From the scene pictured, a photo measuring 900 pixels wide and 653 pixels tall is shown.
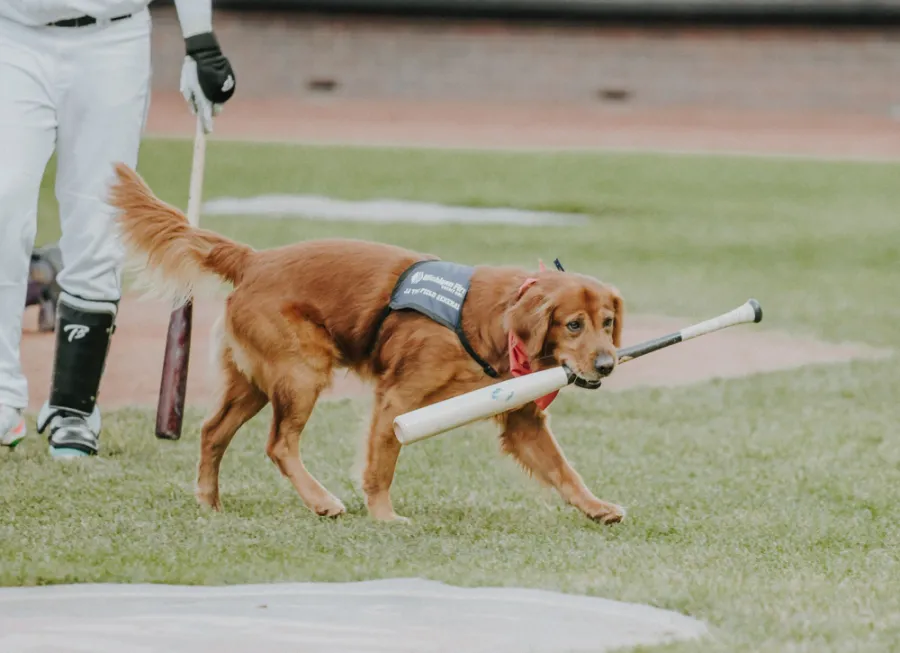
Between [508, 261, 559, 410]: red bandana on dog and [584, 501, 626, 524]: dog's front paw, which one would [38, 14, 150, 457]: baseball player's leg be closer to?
Answer: [508, 261, 559, 410]: red bandana on dog

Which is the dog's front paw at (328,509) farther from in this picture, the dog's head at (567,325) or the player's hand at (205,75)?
the player's hand at (205,75)

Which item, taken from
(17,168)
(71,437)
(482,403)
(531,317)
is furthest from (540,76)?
(482,403)

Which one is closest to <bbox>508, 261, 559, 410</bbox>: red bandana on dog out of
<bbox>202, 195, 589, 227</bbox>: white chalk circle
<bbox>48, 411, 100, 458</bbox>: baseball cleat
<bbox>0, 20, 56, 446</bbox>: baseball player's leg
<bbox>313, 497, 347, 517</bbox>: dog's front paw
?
<bbox>313, 497, 347, 517</bbox>: dog's front paw

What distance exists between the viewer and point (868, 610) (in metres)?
4.55

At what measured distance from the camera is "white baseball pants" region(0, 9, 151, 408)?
6199 mm

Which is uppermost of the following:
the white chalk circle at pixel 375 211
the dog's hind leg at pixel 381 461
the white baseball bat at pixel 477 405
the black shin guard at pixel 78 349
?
the white baseball bat at pixel 477 405

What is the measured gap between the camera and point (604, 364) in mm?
5414

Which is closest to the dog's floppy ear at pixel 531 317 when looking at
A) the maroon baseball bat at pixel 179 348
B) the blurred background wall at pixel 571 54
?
the maroon baseball bat at pixel 179 348

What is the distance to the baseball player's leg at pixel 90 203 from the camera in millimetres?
6367

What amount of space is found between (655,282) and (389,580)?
33.8 feet

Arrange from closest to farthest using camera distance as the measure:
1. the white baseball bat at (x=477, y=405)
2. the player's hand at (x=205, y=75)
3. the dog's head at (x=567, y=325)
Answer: the white baseball bat at (x=477, y=405), the dog's head at (x=567, y=325), the player's hand at (x=205, y=75)

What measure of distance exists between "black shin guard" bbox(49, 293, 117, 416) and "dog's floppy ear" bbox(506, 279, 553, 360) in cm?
209

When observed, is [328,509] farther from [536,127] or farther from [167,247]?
[536,127]

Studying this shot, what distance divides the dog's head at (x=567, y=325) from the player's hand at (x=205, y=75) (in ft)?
6.08
